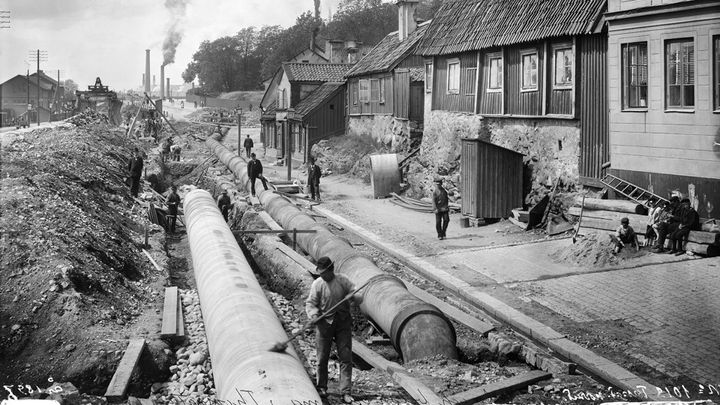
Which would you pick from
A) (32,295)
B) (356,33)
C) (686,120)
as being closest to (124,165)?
(32,295)

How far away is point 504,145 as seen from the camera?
71.4ft

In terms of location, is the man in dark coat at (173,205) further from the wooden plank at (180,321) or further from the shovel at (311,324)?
the shovel at (311,324)

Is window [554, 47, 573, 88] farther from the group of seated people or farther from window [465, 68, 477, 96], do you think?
the group of seated people

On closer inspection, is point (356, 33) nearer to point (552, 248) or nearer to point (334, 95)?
point (334, 95)

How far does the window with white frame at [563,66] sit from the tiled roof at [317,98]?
67.3 ft

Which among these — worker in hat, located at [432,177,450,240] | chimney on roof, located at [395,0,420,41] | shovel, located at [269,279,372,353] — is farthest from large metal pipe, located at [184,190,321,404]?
chimney on roof, located at [395,0,420,41]

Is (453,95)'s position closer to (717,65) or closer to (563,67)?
(563,67)

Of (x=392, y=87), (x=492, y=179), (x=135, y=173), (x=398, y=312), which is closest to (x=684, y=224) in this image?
(x=492, y=179)

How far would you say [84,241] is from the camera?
45.5 ft

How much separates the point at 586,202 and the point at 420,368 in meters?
9.19

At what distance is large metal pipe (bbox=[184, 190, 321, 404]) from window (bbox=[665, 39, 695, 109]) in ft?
32.4

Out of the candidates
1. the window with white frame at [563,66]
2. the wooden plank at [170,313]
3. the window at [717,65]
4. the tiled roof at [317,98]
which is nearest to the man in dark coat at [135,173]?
the wooden plank at [170,313]

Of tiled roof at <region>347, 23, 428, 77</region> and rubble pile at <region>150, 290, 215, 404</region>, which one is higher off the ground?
tiled roof at <region>347, 23, 428, 77</region>

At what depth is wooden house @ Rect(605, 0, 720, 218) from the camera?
14.4 m
